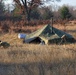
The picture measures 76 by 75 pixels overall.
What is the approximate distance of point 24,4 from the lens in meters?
45.9

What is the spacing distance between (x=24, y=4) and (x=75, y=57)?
3585 cm

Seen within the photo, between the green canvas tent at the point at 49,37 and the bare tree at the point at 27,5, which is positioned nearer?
the green canvas tent at the point at 49,37

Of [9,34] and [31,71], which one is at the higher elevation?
[31,71]

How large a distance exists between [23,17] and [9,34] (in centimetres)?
1922

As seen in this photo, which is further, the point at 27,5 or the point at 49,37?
the point at 27,5

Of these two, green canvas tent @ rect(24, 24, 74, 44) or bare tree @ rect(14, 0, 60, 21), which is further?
bare tree @ rect(14, 0, 60, 21)

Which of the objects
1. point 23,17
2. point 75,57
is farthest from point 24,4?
point 75,57

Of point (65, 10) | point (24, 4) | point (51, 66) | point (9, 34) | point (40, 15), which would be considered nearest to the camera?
point (51, 66)

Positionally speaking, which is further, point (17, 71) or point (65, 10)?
point (65, 10)

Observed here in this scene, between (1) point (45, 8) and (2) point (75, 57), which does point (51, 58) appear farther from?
(1) point (45, 8)

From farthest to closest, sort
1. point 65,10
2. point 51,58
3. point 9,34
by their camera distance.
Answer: point 65,10 < point 9,34 < point 51,58

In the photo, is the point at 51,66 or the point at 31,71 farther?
the point at 51,66

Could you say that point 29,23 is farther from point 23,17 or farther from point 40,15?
point 40,15

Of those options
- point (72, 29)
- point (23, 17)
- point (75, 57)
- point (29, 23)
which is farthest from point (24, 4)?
point (75, 57)
